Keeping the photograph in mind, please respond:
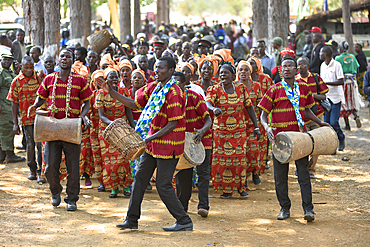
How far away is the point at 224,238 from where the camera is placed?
5469 mm

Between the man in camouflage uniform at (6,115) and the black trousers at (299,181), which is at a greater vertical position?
the man in camouflage uniform at (6,115)

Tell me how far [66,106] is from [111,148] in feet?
4.03

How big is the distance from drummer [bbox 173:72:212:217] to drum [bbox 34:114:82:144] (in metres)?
1.46

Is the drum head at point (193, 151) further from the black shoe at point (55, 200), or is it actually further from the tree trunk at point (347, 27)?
the tree trunk at point (347, 27)

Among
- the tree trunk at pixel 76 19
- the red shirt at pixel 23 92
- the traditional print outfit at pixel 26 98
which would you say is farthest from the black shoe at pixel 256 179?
the tree trunk at pixel 76 19

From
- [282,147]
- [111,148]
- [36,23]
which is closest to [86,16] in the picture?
[36,23]

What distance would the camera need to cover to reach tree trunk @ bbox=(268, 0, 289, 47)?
1261cm

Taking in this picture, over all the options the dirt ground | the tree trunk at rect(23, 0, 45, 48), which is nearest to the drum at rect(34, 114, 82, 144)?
the dirt ground

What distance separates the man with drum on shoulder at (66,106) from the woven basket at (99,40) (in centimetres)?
373

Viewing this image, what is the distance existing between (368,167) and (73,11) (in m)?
9.34

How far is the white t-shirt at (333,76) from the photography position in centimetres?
1038

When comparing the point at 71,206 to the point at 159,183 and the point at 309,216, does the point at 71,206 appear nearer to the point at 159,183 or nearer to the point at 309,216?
the point at 159,183

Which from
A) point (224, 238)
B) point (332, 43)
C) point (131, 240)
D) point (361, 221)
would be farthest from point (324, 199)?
point (332, 43)

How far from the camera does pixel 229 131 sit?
732 cm
